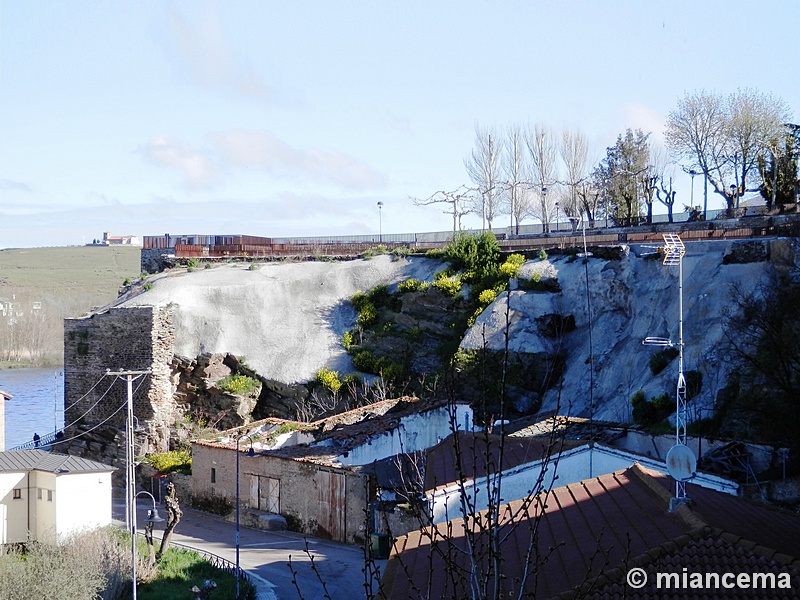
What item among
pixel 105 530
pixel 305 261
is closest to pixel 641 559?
pixel 105 530

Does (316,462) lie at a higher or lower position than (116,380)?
lower

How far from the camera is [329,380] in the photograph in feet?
112

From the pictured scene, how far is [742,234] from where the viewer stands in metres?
32.3

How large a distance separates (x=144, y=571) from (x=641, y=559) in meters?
12.3

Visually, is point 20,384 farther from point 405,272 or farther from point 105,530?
point 105,530

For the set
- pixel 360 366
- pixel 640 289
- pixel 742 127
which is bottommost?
pixel 360 366

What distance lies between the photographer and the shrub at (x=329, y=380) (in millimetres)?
34091

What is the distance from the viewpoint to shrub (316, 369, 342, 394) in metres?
34.1

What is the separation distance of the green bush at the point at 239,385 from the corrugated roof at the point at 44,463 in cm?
973

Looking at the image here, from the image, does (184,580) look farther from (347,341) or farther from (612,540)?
(347,341)

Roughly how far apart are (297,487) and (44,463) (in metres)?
6.46

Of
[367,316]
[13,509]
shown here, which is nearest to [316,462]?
[13,509]

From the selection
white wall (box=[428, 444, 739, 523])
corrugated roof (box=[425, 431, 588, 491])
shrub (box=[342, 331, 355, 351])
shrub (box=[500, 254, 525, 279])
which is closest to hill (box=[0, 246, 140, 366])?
shrub (box=[342, 331, 355, 351])

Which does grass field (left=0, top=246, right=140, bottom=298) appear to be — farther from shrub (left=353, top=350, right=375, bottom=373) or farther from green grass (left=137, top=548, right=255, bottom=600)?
green grass (left=137, top=548, right=255, bottom=600)
